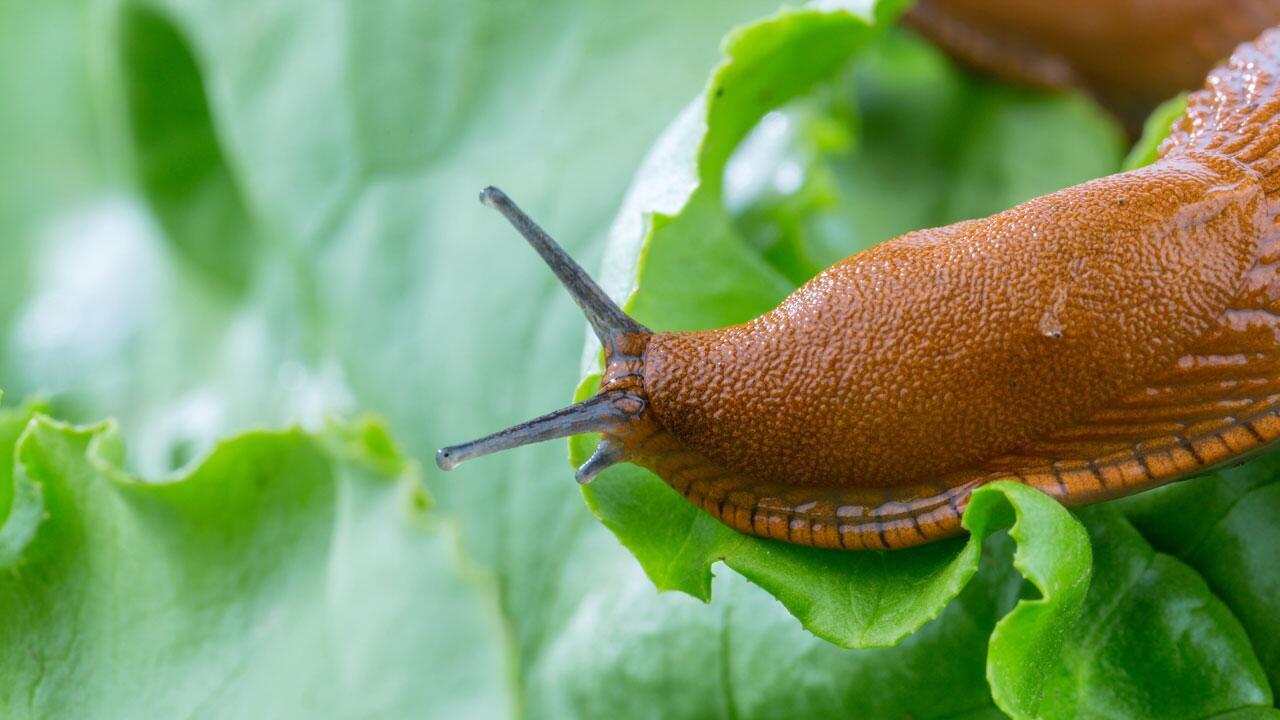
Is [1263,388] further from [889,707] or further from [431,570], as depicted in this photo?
[431,570]

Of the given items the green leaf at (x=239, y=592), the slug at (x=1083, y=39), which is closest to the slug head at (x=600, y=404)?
the green leaf at (x=239, y=592)

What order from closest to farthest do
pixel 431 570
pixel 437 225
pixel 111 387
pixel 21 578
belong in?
pixel 431 570, pixel 21 578, pixel 437 225, pixel 111 387

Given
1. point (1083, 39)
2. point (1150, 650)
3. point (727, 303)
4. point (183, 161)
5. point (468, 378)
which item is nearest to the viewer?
point (1150, 650)

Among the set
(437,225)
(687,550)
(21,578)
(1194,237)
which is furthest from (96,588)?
(1194,237)

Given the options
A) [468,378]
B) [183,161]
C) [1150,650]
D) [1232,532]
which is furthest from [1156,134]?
[183,161]

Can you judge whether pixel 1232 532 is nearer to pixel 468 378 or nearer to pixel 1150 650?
pixel 1150 650

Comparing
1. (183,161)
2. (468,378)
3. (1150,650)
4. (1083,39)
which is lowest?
(1150,650)
